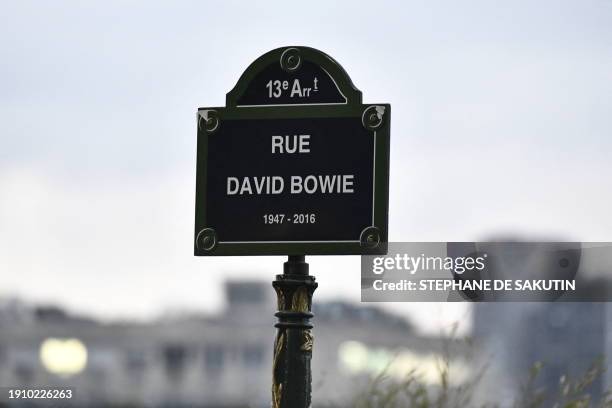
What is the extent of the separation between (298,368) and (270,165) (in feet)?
2.58

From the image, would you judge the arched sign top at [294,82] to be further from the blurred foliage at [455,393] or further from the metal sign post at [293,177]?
the blurred foliage at [455,393]

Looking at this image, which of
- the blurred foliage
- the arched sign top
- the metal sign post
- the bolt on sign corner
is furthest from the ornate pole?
the blurred foliage

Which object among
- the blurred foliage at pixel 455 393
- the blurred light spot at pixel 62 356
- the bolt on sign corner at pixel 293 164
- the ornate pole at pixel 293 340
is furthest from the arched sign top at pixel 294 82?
the blurred light spot at pixel 62 356

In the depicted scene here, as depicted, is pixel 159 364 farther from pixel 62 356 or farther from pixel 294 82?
pixel 294 82

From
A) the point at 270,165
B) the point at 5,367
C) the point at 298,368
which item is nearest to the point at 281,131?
the point at 270,165

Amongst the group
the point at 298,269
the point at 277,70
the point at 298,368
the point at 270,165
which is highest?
the point at 277,70

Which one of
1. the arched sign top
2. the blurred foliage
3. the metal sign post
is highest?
the arched sign top

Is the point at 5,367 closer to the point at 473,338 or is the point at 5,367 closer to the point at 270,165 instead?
the point at 473,338

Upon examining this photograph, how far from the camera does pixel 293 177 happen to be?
16.8ft

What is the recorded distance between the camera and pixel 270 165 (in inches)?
203

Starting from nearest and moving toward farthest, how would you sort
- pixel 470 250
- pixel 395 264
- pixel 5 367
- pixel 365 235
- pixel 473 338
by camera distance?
1. pixel 365 235
2. pixel 473 338
3. pixel 395 264
4. pixel 470 250
5. pixel 5 367

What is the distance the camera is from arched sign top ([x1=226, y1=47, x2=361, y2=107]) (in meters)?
5.17

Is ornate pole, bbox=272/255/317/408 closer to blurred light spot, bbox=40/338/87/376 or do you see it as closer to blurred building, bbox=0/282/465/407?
blurred building, bbox=0/282/465/407

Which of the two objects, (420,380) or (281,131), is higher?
(281,131)
